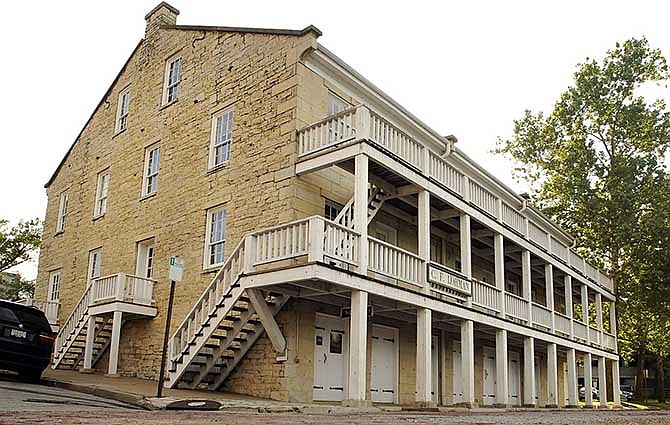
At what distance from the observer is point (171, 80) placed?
69.1 ft

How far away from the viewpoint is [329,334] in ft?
52.0

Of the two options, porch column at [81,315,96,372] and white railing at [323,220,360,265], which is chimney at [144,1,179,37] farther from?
white railing at [323,220,360,265]

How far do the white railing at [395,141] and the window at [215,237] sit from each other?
4899 millimetres

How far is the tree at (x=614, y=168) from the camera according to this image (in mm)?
30266

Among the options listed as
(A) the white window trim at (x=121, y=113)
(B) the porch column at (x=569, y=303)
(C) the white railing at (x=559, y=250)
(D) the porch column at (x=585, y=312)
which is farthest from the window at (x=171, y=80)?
(D) the porch column at (x=585, y=312)

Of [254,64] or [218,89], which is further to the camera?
[218,89]

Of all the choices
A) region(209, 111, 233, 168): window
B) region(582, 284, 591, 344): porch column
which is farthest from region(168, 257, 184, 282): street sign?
region(582, 284, 591, 344): porch column

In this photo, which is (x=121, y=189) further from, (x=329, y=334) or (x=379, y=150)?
(x=379, y=150)

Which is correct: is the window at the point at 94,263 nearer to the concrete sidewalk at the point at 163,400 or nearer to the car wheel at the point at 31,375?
the concrete sidewalk at the point at 163,400

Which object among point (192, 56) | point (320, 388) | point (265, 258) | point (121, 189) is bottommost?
point (320, 388)

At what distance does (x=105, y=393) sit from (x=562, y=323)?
1641 cm

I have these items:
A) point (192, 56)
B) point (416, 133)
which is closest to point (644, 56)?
point (416, 133)

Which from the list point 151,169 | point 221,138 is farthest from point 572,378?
point 151,169

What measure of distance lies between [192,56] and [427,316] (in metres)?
10.6
